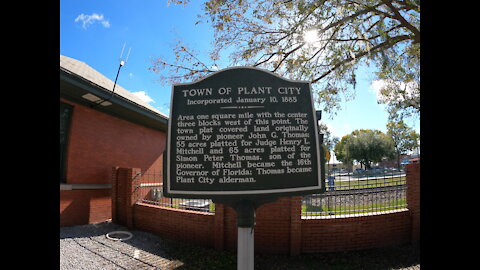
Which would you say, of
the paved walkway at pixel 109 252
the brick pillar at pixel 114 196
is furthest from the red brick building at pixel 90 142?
the paved walkway at pixel 109 252

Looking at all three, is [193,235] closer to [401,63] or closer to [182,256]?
[182,256]

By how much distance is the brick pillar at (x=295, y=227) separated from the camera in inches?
204

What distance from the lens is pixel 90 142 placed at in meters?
8.49

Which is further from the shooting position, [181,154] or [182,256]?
[182,256]

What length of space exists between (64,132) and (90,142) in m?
0.83

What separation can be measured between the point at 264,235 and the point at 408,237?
11.8ft

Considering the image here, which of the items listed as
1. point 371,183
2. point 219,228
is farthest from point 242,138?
point 371,183

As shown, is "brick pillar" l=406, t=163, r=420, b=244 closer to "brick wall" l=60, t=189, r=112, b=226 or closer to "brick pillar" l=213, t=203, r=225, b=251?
"brick pillar" l=213, t=203, r=225, b=251

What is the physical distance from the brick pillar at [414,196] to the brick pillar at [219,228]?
4625 millimetres

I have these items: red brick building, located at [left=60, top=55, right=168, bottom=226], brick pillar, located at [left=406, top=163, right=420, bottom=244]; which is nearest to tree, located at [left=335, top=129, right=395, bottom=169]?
brick pillar, located at [left=406, top=163, right=420, bottom=244]

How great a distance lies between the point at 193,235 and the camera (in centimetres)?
595

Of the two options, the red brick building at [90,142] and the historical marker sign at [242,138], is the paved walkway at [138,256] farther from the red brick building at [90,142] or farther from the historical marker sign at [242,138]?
the historical marker sign at [242,138]

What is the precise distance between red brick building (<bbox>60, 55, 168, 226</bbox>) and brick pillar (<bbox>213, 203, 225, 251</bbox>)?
5.40 m
